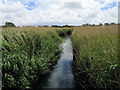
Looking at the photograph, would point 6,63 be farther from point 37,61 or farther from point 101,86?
point 101,86

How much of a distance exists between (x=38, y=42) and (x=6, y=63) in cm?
249

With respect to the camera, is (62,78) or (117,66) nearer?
(117,66)

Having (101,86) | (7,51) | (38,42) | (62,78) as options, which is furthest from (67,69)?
(7,51)

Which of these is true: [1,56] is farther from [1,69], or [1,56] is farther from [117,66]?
[117,66]

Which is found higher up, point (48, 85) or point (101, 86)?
point (101, 86)

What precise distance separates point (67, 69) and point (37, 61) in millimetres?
1670

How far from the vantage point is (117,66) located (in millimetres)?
2439

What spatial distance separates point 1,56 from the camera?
3297 millimetres

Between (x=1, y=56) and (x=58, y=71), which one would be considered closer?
(x=1, y=56)

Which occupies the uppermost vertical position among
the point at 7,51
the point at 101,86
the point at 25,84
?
the point at 7,51

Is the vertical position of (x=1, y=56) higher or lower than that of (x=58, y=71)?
higher

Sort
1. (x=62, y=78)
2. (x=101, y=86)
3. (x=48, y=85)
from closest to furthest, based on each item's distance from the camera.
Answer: (x=101, y=86)
(x=48, y=85)
(x=62, y=78)

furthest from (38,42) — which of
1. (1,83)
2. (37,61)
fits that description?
(1,83)

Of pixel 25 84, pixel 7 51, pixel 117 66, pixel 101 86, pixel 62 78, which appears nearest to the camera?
pixel 117 66
